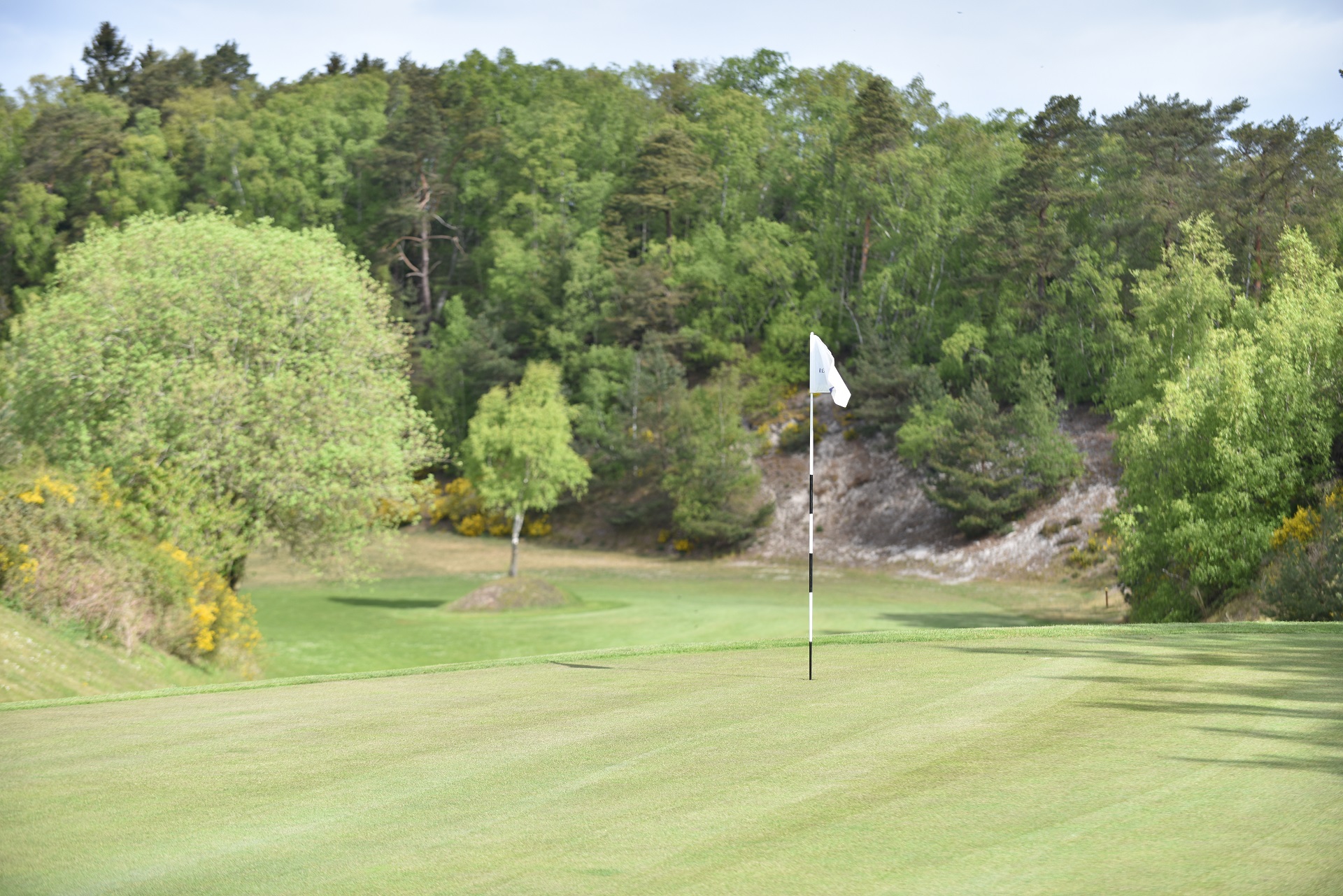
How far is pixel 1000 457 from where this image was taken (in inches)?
2064

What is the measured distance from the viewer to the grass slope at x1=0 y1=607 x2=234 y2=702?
17.6m

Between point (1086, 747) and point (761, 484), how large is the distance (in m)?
56.4

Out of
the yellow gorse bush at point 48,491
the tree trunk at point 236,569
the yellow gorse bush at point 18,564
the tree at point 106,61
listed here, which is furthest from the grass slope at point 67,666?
the tree at point 106,61

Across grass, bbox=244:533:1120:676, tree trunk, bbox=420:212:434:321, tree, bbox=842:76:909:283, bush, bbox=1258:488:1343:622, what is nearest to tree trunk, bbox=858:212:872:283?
tree, bbox=842:76:909:283

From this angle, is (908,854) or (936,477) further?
(936,477)

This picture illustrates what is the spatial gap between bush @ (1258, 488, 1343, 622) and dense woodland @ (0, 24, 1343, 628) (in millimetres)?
978

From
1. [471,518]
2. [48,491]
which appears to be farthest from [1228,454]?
[471,518]

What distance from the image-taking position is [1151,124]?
210 ft

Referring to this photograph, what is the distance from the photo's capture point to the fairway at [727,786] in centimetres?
583

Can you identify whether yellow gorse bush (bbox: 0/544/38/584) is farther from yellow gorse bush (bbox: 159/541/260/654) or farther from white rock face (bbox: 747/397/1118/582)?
white rock face (bbox: 747/397/1118/582)

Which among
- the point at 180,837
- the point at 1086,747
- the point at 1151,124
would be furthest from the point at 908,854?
the point at 1151,124

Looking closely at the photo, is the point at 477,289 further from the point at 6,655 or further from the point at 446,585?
the point at 6,655

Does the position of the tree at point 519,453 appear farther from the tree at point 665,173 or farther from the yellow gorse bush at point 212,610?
the tree at point 665,173

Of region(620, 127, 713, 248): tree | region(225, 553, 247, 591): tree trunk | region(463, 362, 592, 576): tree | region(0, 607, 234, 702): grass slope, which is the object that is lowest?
region(0, 607, 234, 702): grass slope
